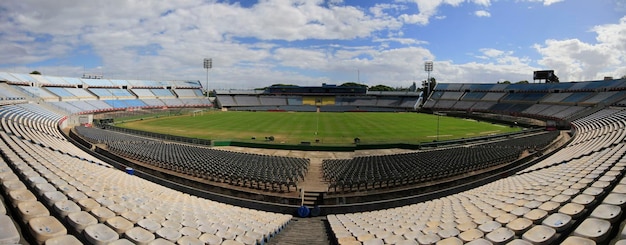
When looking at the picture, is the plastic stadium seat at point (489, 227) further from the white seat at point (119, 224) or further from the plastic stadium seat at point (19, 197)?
the plastic stadium seat at point (19, 197)

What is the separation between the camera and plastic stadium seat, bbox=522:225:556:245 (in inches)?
212

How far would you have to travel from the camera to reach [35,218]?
17.2 feet

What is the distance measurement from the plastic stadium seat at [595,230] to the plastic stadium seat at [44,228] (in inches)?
326

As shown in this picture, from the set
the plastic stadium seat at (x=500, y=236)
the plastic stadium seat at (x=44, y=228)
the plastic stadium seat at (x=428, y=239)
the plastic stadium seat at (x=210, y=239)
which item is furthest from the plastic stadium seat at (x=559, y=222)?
the plastic stadium seat at (x=44, y=228)

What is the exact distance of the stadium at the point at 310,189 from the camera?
606cm

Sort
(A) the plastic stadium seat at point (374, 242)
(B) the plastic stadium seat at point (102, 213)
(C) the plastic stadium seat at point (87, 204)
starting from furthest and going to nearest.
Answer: (A) the plastic stadium seat at point (374, 242) < (C) the plastic stadium seat at point (87, 204) < (B) the plastic stadium seat at point (102, 213)

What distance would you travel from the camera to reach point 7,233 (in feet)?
14.2

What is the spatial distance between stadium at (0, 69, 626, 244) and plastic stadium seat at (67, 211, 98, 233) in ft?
0.11

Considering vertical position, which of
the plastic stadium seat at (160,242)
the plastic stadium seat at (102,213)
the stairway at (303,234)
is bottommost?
the stairway at (303,234)

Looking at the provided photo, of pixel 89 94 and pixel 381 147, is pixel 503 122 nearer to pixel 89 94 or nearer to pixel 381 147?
pixel 381 147

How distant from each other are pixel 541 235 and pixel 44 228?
27.1 ft

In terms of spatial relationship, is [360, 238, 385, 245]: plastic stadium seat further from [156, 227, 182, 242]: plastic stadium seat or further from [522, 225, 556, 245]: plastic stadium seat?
[156, 227, 182, 242]: plastic stadium seat

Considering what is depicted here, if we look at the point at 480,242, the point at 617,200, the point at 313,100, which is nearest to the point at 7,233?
the point at 480,242

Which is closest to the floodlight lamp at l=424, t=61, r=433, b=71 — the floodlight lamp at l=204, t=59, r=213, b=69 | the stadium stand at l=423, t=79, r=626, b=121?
the stadium stand at l=423, t=79, r=626, b=121
